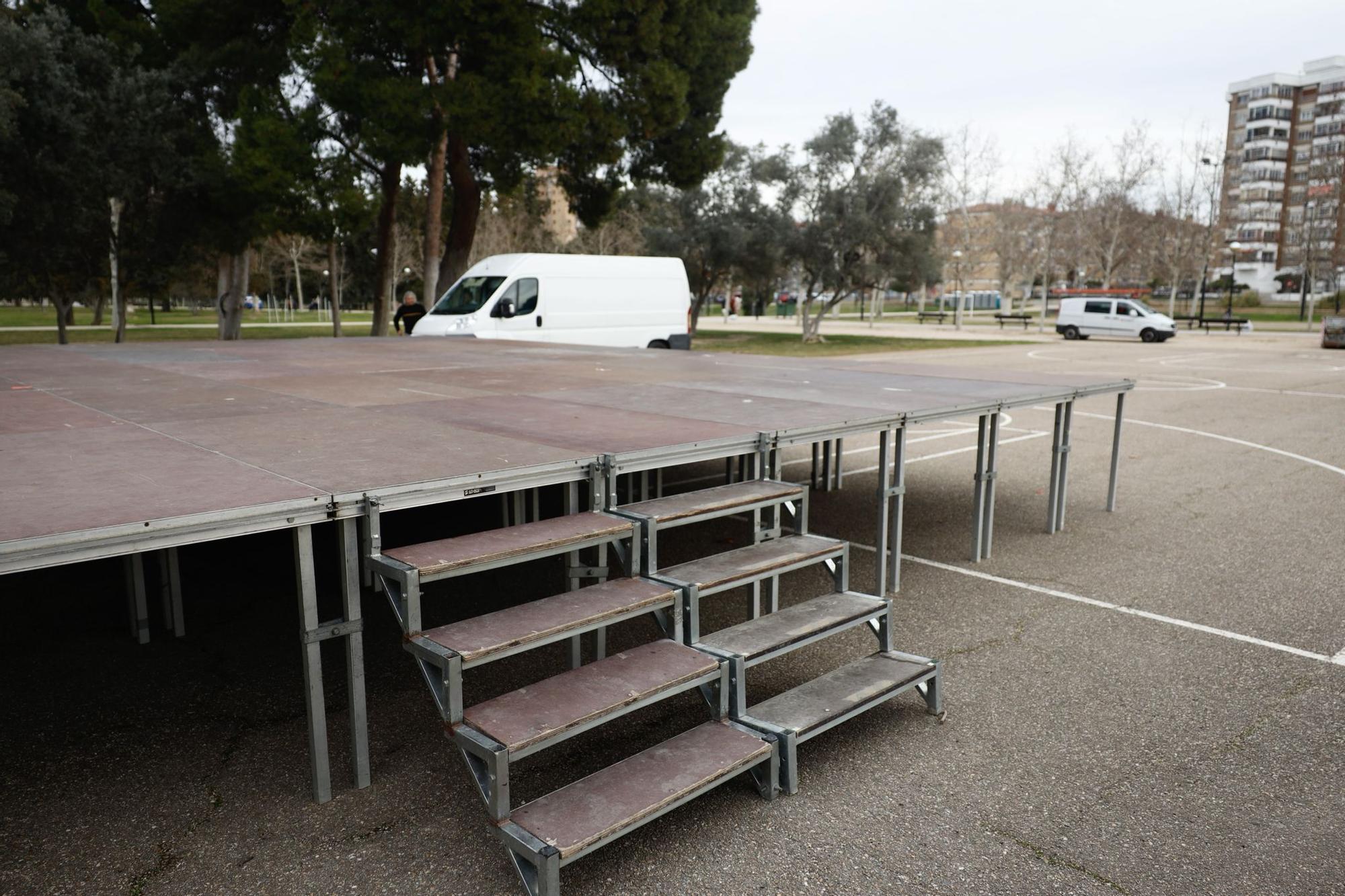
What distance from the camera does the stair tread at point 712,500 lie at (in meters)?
4.06

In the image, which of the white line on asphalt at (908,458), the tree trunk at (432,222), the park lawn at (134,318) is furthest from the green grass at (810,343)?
the park lawn at (134,318)

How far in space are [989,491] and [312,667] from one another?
4.97 m

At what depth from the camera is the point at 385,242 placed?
26.1 metres

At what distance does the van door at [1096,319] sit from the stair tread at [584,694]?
40160 millimetres

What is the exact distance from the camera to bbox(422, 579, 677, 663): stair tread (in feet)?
10.2

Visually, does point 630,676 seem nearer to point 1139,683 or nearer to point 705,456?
point 705,456

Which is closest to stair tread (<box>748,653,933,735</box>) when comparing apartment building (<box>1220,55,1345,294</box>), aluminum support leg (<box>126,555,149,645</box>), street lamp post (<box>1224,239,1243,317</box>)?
aluminum support leg (<box>126,555,149,645</box>)

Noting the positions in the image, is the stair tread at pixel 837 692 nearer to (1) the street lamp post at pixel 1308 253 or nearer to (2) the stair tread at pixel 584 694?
(2) the stair tread at pixel 584 694

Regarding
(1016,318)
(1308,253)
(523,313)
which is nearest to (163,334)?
(523,313)

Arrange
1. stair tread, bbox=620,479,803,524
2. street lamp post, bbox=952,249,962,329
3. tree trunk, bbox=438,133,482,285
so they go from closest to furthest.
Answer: stair tread, bbox=620,479,803,524, tree trunk, bbox=438,133,482,285, street lamp post, bbox=952,249,962,329

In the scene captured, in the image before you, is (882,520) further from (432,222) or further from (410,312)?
(432,222)

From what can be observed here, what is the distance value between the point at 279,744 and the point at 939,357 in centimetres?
2385

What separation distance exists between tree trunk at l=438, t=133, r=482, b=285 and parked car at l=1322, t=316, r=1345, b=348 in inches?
1127

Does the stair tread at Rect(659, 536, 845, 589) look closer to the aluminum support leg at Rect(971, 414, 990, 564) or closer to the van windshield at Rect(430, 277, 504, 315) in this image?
the aluminum support leg at Rect(971, 414, 990, 564)
